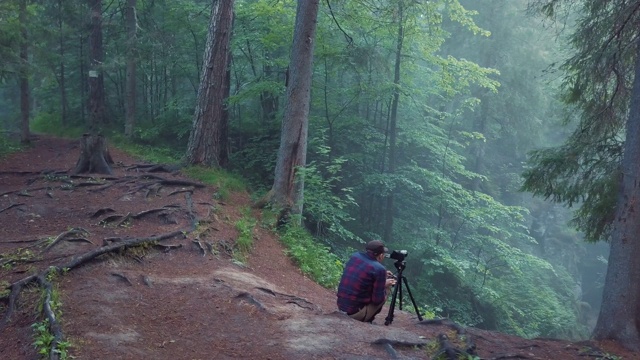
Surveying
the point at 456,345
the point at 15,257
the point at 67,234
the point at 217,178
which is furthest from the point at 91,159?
the point at 456,345

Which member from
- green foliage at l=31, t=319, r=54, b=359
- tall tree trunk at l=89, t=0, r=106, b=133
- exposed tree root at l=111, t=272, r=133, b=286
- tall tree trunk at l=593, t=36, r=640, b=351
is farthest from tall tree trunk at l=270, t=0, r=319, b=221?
tall tree trunk at l=89, t=0, r=106, b=133

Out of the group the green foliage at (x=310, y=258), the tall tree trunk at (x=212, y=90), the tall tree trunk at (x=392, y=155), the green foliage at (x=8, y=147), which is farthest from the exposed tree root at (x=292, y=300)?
the green foliage at (x=8, y=147)

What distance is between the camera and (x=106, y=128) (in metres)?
20.3

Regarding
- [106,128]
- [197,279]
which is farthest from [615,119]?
[106,128]

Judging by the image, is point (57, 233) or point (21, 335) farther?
point (57, 233)

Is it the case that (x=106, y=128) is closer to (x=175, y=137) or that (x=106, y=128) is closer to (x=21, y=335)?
(x=175, y=137)

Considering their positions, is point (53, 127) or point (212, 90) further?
point (53, 127)

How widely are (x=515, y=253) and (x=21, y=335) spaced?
18318mm

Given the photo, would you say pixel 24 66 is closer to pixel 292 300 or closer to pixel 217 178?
pixel 217 178

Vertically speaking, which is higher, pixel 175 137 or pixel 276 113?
pixel 276 113

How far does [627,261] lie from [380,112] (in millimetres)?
13679

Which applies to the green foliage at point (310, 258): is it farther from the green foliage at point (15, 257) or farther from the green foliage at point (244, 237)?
the green foliage at point (15, 257)

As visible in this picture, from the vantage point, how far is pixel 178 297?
241 inches

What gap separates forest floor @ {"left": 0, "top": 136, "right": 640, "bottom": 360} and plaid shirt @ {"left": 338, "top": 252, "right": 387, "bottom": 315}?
38cm
